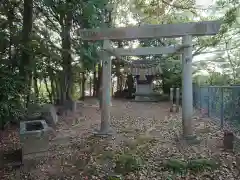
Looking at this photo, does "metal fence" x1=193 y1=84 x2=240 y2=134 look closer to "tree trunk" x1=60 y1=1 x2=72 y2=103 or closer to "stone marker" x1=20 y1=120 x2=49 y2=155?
"stone marker" x1=20 y1=120 x2=49 y2=155

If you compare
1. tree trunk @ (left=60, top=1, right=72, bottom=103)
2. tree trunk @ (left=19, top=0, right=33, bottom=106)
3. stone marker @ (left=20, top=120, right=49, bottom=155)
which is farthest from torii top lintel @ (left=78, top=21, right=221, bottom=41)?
tree trunk @ (left=60, top=1, right=72, bottom=103)

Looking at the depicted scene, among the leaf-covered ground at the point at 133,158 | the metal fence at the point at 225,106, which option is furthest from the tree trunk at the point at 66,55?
the metal fence at the point at 225,106

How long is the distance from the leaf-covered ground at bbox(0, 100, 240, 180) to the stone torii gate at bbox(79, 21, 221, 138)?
0.58 meters

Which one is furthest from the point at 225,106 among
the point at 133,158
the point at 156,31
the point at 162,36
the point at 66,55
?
the point at 66,55

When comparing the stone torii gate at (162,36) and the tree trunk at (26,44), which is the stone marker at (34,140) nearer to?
the stone torii gate at (162,36)

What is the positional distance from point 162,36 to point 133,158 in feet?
10.3

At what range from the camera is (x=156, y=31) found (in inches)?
227

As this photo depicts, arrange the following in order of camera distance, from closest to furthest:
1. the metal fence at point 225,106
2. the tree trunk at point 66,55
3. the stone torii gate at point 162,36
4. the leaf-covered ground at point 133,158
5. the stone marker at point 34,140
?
1. the leaf-covered ground at point 133,158
2. the stone marker at point 34,140
3. the stone torii gate at point 162,36
4. the metal fence at point 225,106
5. the tree trunk at point 66,55

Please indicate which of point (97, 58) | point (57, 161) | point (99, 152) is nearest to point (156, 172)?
point (99, 152)

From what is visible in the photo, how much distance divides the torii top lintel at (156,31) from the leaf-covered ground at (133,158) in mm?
2670

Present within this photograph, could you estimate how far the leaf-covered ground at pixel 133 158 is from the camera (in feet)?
13.2

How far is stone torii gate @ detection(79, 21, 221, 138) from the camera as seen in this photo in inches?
216

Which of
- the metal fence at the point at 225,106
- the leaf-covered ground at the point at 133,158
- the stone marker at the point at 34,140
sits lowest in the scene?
the leaf-covered ground at the point at 133,158

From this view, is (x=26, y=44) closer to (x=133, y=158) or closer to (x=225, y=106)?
(x=133, y=158)
